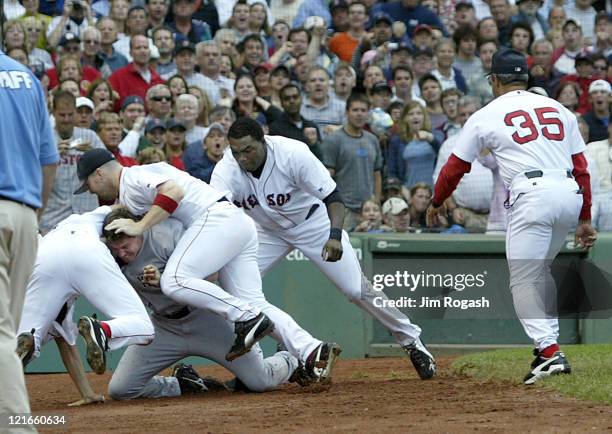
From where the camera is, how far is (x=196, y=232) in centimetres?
761

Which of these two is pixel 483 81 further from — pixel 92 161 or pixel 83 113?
pixel 92 161

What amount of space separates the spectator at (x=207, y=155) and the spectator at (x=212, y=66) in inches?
67.7

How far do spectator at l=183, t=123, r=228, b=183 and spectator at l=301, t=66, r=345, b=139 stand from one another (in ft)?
5.68

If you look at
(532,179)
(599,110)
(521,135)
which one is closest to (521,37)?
(599,110)

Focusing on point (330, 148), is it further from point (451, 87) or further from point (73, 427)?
point (73, 427)

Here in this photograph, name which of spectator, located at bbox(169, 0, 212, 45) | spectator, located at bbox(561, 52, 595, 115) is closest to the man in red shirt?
spectator, located at bbox(169, 0, 212, 45)

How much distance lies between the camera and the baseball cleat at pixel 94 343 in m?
6.81

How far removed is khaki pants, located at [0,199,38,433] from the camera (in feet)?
15.4

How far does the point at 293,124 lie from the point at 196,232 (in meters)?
4.86

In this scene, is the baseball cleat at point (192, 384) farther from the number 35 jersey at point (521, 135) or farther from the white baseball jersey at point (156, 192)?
the number 35 jersey at point (521, 135)

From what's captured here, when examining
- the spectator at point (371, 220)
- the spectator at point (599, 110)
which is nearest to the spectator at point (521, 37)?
the spectator at point (599, 110)

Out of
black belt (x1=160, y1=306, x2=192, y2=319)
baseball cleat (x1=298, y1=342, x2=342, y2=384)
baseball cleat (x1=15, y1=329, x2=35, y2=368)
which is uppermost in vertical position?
baseball cleat (x1=15, y1=329, x2=35, y2=368)

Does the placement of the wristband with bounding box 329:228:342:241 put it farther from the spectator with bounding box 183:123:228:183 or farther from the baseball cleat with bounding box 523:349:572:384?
the spectator with bounding box 183:123:228:183

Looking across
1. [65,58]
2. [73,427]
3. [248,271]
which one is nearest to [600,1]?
[65,58]
